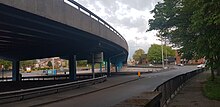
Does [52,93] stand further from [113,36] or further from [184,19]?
[113,36]

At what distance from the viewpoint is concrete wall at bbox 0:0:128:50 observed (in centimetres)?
1324

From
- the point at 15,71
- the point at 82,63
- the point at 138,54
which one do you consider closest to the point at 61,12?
the point at 15,71

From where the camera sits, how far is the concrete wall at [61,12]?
1324 centimetres

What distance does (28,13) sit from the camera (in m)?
13.8

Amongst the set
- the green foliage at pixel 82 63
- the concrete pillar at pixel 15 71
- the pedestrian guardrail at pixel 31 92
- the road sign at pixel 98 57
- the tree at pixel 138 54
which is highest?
the tree at pixel 138 54

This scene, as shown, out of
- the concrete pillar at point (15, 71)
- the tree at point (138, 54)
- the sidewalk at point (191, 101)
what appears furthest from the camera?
the tree at point (138, 54)

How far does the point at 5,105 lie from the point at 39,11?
499 centimetres

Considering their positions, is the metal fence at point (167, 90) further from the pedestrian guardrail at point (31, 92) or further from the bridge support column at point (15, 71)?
the bridge support column at point (15, 71)

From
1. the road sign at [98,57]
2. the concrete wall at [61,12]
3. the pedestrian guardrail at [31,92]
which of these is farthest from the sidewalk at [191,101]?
the road sign at [98,57]

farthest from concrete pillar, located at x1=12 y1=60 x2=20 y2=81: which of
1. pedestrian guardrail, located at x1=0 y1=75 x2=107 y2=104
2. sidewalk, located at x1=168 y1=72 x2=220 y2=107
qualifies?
sidewalk, located at x1=168 y1=72 x2=220 y2=107

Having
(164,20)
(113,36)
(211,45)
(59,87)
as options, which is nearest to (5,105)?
(59,87)

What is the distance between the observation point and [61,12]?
17000 mm

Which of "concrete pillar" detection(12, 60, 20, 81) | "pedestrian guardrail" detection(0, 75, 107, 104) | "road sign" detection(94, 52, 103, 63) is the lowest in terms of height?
"pedestrian guardrail" detection(0, 75, 107, 104)

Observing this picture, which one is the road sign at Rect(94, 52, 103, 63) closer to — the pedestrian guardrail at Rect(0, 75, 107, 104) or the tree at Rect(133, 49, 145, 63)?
the pedestrian guardrail at Rect(0, 75, 107, 104)
